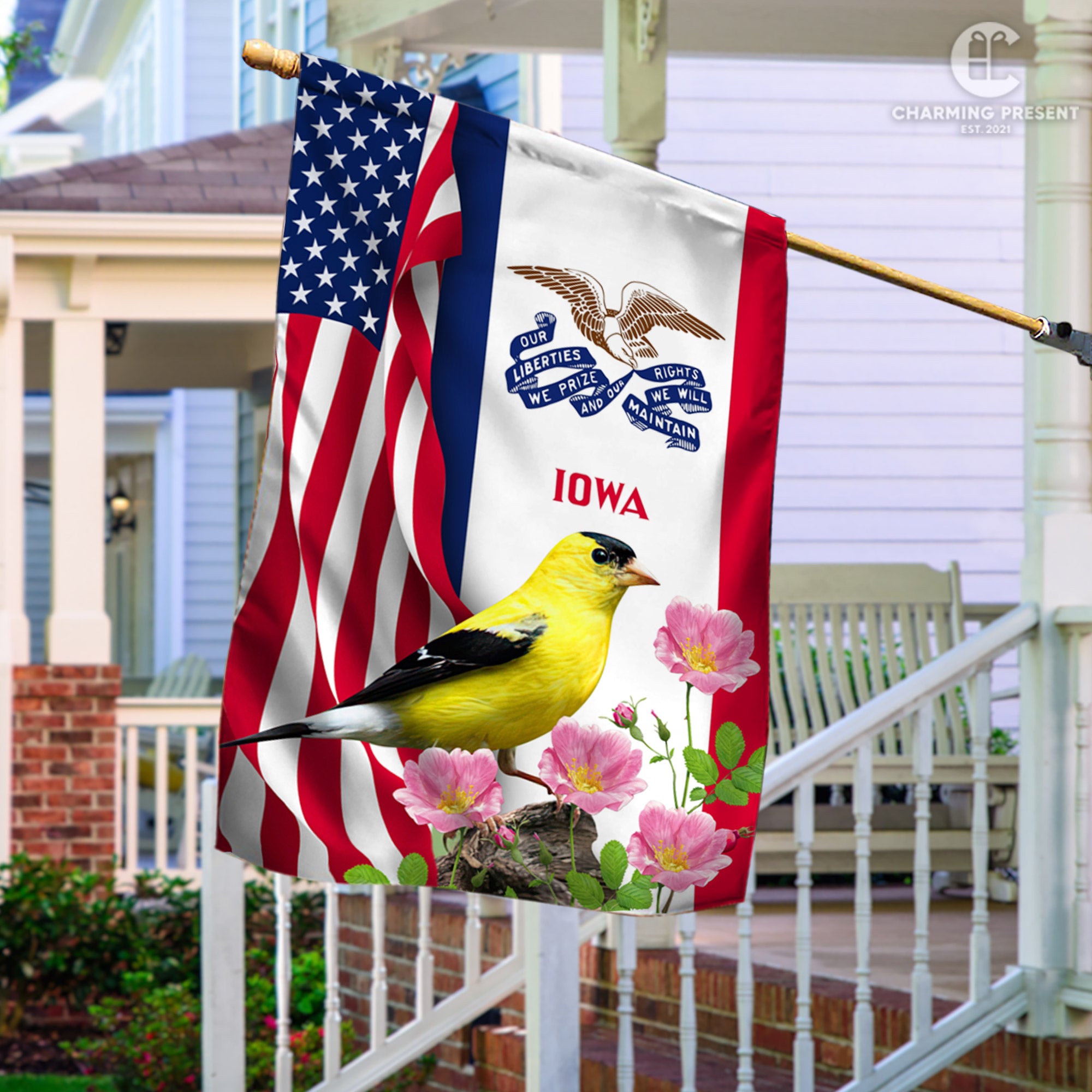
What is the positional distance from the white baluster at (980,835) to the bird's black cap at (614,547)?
199 centimetres

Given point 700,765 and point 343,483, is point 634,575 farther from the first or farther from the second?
point 343,483

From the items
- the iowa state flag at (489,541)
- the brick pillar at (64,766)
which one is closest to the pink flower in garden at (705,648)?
the iowa state flag at (489,541)

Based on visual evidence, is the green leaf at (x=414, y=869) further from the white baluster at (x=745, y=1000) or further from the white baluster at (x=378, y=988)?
the white baluster at (x=378, y=988)

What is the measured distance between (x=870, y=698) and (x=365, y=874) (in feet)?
15.8

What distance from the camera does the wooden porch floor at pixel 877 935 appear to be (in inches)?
198

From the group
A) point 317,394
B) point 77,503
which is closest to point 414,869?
point 317,394

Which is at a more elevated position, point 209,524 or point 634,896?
point 209,524

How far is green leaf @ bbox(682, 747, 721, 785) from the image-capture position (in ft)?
8.33

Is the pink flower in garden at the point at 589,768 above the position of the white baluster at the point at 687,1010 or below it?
above

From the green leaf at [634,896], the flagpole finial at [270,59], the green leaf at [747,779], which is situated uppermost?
the flagpole finial at [270,59]

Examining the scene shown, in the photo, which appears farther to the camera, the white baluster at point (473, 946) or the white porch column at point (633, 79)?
the white porch column at point (633, 79)

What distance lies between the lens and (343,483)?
8.29ft

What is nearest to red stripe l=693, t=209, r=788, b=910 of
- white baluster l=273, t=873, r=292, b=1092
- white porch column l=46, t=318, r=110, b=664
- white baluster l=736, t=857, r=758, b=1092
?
white baluster l=736, t=857, r=758, b=1092

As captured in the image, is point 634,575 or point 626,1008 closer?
point 634,575
